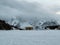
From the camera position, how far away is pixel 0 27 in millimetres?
45781

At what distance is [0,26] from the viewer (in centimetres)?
4619

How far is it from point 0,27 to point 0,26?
504 mm
